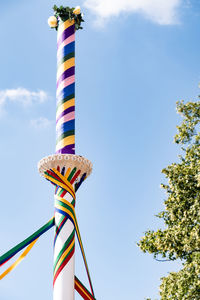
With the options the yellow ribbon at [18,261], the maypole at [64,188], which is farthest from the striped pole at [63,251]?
the yellow ribbon at [18,261]

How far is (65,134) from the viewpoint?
19.7 metres

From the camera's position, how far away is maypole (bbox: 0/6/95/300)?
1775 centimetres

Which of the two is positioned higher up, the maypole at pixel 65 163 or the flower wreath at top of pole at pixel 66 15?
the flower wreath at top of pole at pixel 66 15

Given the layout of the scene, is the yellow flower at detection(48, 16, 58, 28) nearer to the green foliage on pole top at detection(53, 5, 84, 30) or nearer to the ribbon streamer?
the green foliage on pole top at detection(53, 5, 84, 30)

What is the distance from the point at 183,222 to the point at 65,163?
593 cm

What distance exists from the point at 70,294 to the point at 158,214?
6.50 metres

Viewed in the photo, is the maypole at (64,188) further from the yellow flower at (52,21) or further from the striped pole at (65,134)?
the yellow flower at (52,21)

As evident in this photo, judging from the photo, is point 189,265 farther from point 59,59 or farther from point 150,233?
point 59,59

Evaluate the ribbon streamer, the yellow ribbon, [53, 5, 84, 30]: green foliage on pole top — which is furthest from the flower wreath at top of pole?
the yellow ribbon

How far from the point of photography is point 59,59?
21.2 m

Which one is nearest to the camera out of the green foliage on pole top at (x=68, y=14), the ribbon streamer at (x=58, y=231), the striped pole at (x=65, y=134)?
the striped pole at (x=65, y=134)

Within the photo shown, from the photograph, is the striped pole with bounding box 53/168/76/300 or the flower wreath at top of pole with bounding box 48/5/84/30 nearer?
the striped pole with bounding box 53/168/76/300

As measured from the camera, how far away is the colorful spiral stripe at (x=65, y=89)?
19609mm

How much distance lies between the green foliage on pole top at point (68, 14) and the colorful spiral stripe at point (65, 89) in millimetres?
184
